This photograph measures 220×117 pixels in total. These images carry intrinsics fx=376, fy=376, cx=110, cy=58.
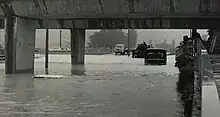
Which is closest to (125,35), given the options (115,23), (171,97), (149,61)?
(149,61)

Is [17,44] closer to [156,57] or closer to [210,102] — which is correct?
[156,57]

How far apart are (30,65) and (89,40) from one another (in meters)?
82.4

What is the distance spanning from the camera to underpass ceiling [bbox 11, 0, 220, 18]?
19281 mm

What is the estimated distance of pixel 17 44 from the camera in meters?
23.3

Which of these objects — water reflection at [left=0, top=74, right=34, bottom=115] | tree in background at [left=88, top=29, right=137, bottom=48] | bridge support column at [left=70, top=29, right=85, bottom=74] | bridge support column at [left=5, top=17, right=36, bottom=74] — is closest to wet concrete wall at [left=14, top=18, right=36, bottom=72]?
bridge support column at [left=5, top=17, right=36, bottom=74]

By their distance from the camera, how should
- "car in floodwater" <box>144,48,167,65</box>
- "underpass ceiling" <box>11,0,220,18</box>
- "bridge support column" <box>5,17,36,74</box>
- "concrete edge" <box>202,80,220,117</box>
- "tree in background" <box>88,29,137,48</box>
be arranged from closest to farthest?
"concrete edge" <box>202,80,220,117</box>
"underpass ceiling" <box>11,0,220,18</box>
"bridge support column" <box>5,17,36,74</box>
"car in floodwater" <box>144,48,167,65</box>
"tree in background" <box>88,29,137,48</box>

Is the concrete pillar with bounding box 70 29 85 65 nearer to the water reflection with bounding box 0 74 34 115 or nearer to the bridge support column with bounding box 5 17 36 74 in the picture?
the bridge support column with bounding box 5 17 36 74

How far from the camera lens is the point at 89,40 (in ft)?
353

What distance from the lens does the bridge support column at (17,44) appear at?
23.1 m

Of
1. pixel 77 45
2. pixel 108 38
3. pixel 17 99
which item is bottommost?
pixel 17 99

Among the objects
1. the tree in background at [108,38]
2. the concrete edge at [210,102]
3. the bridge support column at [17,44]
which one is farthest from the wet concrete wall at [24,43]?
the tree in background at [108,38]

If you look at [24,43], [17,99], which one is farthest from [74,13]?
[17,99]

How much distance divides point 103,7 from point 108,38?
283 feet

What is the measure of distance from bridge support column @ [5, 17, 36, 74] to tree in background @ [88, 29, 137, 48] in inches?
3091
